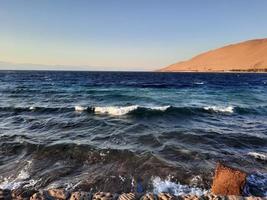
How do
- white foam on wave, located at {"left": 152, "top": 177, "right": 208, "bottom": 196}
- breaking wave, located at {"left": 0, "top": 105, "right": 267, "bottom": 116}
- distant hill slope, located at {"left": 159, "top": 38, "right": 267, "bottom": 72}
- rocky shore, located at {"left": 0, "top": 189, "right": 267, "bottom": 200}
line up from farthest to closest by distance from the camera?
distant hill slope, located at {"left": 159, "top": 38, "right": 267, "bottom": 72} → breaking wave, located at {"left": 0, "top": 105, "right": 267, "bottom": 116} → white foam on wave, located at {"left": 152, "top": 177, "right": 208, "bottom": 196} → rocky shore, located at {"left": 0, "top": 189, "right": 267, "bottom": 200}

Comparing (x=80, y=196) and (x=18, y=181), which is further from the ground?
(x=80, y=196)

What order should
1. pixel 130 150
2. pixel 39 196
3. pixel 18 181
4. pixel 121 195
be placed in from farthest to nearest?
1. pixel 130 150
2. pixel 18 181
3. pixel 121 195
4. pixel 39 196

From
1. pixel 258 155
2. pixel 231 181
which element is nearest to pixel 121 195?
pixel 231 181

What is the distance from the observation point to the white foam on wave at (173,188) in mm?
7418

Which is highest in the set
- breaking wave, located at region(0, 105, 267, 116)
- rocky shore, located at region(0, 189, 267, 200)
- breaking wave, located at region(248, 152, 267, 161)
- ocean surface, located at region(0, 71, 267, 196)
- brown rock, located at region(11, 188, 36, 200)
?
rocky shore, located at region(0, 189, 267, 200)

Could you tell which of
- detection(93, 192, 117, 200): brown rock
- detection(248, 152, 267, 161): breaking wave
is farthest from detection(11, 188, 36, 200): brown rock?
detection(248, 152, 267, 161): breaking wave

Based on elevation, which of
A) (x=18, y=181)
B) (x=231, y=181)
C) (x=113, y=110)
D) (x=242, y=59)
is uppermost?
(x=242, y=59)

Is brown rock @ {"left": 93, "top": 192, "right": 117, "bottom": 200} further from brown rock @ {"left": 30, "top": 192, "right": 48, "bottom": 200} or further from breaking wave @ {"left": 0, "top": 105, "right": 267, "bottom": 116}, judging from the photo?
breaking wave @ {"left": 0, "top": 105, "right": 267, "bottom": 116}

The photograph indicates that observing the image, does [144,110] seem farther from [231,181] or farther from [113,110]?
[231,181]

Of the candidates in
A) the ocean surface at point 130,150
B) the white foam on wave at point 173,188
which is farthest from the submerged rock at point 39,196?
the white foam on wave at point 173,188

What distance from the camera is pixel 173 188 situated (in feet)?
25.3

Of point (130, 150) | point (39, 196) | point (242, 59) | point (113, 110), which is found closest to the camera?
point (39, 196)

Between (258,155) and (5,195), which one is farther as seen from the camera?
(258,155)

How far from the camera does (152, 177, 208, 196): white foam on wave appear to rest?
7.42 metres
